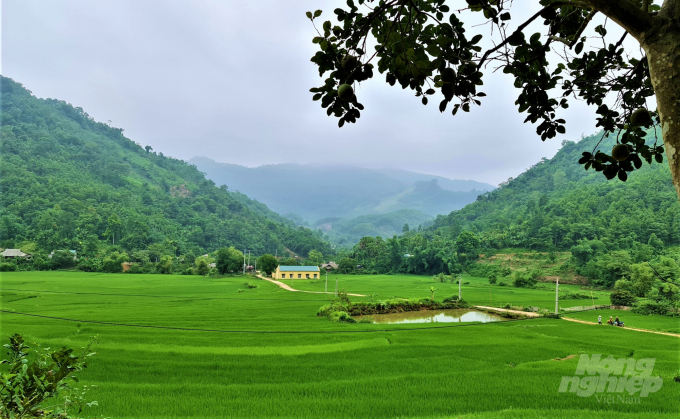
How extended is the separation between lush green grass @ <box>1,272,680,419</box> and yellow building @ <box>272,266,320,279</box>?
2725cm

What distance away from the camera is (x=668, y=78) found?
148 cm

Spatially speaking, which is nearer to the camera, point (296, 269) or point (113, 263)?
point (113, 263)

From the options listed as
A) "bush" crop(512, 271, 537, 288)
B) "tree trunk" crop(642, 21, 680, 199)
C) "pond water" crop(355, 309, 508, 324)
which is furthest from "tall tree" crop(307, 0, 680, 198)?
"bush" crop(512, 271, 537, 288)

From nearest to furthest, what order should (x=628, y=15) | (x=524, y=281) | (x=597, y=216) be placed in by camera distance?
1. (x=628, y=15)
2. (x=524, y=281)
3. (x=597, y=216)

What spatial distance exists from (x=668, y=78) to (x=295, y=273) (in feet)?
153

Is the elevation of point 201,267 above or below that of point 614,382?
below

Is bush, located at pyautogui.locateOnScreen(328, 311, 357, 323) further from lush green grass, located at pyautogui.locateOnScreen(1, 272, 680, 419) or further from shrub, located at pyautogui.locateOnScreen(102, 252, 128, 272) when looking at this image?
shrub, located at pyautogui.locateOnScreen(102, 252, 128, 272)

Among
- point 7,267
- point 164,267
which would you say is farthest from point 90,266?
point 164,267

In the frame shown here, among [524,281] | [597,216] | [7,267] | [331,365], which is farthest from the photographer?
[597,216]

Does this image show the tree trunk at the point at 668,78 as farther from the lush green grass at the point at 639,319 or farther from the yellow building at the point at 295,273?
the yellow building at the point at 295,273

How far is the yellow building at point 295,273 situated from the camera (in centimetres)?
4594

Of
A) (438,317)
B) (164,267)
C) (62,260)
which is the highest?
(62,260)

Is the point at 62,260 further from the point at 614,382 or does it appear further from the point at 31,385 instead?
the point at 614,382

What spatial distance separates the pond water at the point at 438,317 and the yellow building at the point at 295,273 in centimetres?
2527
